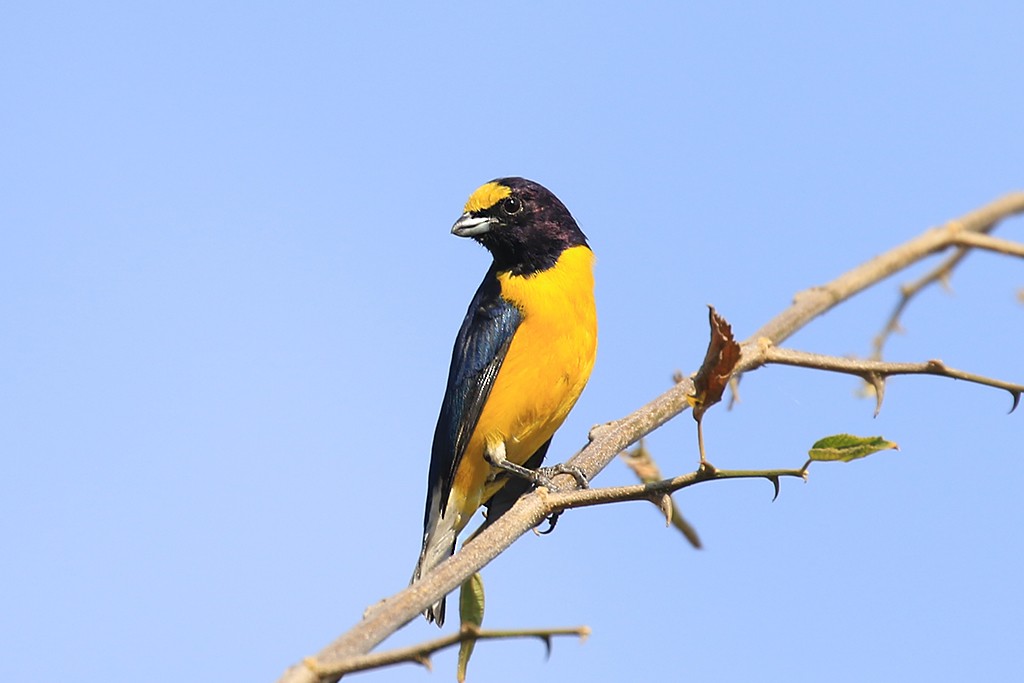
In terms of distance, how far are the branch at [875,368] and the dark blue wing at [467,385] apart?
349cm

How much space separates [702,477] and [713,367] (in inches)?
10.0

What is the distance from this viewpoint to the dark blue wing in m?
6.44

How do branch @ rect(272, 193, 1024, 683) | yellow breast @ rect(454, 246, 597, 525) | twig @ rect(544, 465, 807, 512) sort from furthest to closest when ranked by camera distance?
yellow breast @ rect(454, 246, 597, 525) → twig @ rect(544, 465, 807, 512) → branch @ rect(272, 193, 1024, 683)

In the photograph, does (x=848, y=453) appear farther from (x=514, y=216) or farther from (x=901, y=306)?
(x=514, y=216)

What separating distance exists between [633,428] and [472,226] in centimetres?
348

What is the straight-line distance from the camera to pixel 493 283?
6.93 m

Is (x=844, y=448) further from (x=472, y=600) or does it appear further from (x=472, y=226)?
(x=472, y=226)

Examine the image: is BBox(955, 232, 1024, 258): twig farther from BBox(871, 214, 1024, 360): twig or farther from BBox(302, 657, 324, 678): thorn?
BBox(302, 657, 324, 678): thorn

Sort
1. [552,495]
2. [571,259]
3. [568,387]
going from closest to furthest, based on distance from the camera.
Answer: [552,495] → [568,387] → [571,259]

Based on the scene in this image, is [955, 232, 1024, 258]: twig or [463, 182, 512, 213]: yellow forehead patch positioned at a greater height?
[463, 182, 512, 213]: yellow forehead patch

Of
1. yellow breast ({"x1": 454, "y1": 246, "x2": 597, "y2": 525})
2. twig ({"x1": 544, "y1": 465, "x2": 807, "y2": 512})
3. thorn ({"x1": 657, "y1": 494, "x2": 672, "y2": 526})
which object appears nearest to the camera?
twig ({"x1": 544, "y1": 465, "x2": 807, "y2": 512})

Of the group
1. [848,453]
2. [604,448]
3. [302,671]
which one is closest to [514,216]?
[604,448]

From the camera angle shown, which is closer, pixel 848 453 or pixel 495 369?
pixel 848 453

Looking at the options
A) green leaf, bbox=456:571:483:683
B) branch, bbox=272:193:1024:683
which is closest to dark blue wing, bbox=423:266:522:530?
branch, bbox=272:193:1024:683
